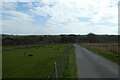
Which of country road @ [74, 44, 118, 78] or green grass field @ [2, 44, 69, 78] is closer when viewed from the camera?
country road @ [74, 44, 118, 78]

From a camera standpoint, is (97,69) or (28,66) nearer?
(97,69)

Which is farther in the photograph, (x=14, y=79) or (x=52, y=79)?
(x=14, y=79)

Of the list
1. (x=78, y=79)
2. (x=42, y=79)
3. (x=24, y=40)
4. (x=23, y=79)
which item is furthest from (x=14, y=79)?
(x=24, y=40)

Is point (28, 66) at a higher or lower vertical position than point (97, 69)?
lower

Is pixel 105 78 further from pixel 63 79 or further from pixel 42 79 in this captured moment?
pixel 42 79

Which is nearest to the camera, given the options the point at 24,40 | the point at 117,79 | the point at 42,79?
the point at 117,79

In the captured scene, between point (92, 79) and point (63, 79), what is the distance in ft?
7.06

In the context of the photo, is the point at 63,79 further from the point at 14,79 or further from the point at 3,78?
the point at 3,78

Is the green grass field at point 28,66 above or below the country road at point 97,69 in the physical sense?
below

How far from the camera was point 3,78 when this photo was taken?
62.4 ft

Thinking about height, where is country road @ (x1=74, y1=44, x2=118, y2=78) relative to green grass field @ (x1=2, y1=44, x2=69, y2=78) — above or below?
above

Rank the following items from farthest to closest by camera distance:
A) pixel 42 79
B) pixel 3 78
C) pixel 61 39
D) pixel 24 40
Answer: pixel 61 39 → pixel 24 40 → pixel 3 78 → pixel 42 79

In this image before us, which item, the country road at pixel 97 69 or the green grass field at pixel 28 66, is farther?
the green grass field at pixel 28 66

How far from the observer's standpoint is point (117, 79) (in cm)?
1570
